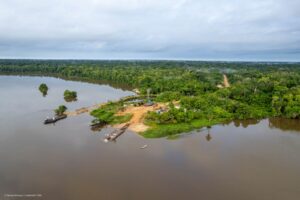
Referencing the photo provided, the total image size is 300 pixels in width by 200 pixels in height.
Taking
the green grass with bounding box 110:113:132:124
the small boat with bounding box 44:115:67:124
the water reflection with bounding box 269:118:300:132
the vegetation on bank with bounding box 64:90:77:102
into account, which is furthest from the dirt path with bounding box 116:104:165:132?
the vegetation on bank with bounding box 64:90:77:102

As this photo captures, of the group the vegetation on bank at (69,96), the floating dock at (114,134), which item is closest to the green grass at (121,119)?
the floating dock at (114,134)

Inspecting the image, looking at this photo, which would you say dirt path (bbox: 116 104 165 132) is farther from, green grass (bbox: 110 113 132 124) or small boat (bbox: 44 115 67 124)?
small boat (bbox: 44 115 67 124)

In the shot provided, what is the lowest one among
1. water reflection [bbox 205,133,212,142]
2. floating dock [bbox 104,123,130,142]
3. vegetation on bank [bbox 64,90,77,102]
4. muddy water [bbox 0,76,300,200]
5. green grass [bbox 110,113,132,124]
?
muddy water [bbox 0,76,300,200]

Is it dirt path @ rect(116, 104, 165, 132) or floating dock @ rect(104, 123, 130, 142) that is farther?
dirt path @ rect(116, 104, 165, 132)

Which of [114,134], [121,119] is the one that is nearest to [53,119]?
[121,119]

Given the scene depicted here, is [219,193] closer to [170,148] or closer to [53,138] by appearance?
[170,148]

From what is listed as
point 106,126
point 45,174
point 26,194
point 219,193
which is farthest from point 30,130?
point 219,193
